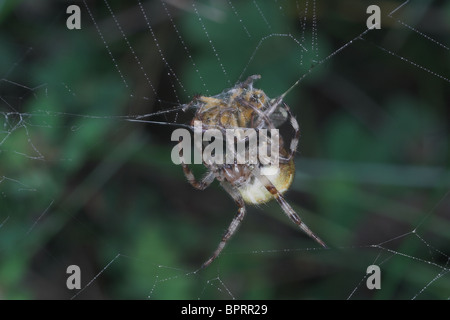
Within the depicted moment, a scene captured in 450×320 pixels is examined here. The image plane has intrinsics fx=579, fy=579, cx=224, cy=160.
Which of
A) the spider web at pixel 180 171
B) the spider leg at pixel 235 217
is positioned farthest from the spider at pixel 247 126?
the spider web at pixel 180 171

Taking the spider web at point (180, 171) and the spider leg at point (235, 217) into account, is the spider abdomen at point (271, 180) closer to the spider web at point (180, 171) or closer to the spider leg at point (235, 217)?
the spider leg at point (235, 217)

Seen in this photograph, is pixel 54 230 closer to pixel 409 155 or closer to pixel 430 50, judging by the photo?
pixel 409 155

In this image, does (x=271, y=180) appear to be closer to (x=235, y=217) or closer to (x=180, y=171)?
(x=235, y=217)

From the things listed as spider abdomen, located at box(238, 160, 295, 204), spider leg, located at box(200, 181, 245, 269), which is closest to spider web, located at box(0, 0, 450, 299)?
spider leg, located at box(200, 181, 245, 269)

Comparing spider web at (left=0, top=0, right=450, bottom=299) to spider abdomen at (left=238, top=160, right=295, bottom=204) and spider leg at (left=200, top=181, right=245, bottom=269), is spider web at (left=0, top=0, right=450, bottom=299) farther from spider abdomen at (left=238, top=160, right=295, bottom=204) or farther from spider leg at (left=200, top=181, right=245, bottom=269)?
spider abdomen at (left=238, top=160, right=295, bottom=204)

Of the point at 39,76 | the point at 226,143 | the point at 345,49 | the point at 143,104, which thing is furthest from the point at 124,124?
the point at 345,49
